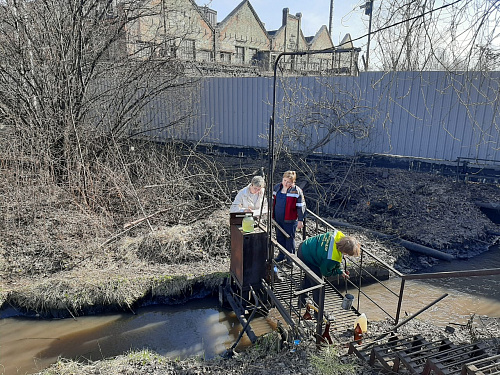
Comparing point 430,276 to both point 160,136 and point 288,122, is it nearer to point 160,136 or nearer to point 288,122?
point 288,122

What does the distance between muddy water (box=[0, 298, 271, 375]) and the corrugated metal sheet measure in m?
6.49

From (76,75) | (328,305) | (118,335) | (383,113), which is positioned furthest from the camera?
(383,113)

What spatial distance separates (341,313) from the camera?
15.3 feet

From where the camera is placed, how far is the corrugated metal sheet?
33.4ft

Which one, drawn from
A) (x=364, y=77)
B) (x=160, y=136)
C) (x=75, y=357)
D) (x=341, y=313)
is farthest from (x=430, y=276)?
(x=160, y=136)

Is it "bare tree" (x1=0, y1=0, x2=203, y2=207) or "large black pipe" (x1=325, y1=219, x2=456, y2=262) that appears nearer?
"large black pipe" (x1=325, y1=219, x2=456, y2=262)

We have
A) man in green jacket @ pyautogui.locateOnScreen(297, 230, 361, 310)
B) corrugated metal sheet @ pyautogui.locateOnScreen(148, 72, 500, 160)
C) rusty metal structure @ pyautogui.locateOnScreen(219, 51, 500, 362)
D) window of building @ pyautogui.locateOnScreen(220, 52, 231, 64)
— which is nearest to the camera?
rusty metal structure @ pyautogui.locateOnScreen(219, 51, 500, 362)

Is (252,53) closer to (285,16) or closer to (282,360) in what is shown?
(285,16)

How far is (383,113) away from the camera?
36.8 ft

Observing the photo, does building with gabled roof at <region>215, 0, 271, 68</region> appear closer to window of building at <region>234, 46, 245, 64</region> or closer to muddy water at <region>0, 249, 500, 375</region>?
window of building at <region>234, 46, 245, 64</region>

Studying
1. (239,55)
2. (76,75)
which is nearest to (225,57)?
(239,55)

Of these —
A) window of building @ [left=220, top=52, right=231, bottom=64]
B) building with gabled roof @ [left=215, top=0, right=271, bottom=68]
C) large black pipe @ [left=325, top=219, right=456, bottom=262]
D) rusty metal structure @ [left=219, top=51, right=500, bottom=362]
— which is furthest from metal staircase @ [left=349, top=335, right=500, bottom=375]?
window of building @ [left=220, top=52, right=231, bottom=64]

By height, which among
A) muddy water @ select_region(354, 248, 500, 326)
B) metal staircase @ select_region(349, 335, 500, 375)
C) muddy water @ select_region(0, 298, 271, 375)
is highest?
metal staircase @ select_region(349, 335, 500, 375)

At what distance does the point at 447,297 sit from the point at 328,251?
12.0ft
